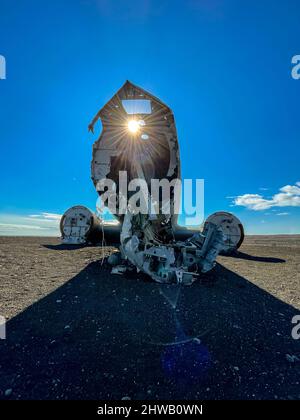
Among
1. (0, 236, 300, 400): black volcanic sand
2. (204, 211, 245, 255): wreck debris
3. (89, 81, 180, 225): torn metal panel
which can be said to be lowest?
(0, 236, 300, 400): black volcanic sand

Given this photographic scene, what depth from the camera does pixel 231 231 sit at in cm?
1048

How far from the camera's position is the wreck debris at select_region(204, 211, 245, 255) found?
1040 centimetres

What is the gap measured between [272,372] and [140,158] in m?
6.17

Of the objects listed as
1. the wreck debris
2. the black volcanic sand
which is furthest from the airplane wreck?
the wreck debris

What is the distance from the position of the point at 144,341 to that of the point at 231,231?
29.7 feet

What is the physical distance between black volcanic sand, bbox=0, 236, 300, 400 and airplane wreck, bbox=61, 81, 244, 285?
24.4 inches

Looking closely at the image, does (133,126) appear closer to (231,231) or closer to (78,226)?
(78,226)

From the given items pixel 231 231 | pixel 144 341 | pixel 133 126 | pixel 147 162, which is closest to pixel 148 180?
pixel 147 162

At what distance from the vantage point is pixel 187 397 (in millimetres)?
1741

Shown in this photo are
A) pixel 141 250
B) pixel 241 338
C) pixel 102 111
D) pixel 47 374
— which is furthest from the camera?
pixel 102 111

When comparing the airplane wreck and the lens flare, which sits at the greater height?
the lens flare

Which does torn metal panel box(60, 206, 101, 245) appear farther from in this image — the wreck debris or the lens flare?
the wreck debris

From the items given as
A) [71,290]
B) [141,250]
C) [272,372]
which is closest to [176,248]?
[141,250]
